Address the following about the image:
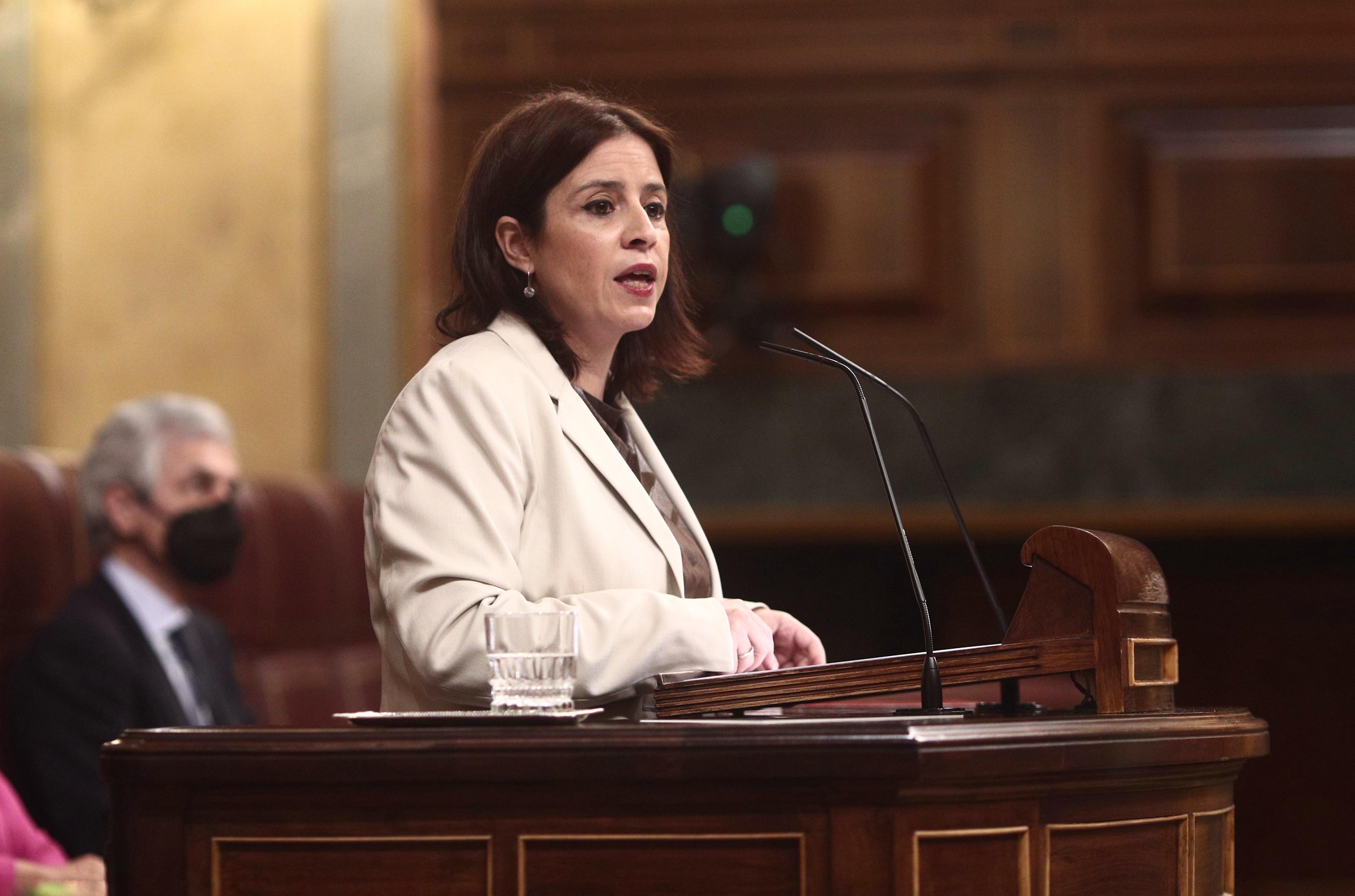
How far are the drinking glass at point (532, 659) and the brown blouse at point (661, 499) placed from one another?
33 cm

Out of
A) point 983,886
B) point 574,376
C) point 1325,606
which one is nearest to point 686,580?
point 574,376

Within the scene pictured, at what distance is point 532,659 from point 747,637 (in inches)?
10.8

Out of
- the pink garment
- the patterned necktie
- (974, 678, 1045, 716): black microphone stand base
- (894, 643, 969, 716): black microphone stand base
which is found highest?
(894, 643, 969, 716): black microphone stand base

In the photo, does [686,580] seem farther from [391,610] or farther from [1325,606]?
[1325,606]

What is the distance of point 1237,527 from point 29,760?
3.47 metres

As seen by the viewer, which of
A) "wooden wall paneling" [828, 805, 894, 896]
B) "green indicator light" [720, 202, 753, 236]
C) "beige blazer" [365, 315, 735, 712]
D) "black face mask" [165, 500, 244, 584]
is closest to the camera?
"wooden wall paneling" [828, 805, 894, 896]

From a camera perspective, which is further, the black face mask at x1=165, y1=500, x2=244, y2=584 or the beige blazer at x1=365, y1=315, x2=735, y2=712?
the black face mask at x1=165, y1=500, x2=244, y2=584

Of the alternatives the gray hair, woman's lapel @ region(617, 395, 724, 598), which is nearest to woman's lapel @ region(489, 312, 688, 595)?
woman's lapel @ region(617, 395, 724, 598)

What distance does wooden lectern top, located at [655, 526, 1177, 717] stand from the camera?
4.90 feet

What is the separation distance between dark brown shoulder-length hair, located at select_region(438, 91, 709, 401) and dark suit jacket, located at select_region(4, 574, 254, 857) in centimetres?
124

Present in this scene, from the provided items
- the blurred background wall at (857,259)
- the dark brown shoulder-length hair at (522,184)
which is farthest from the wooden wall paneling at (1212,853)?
the blurred background wall at (857,259)

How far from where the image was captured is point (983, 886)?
132cm

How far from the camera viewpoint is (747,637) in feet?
5.36

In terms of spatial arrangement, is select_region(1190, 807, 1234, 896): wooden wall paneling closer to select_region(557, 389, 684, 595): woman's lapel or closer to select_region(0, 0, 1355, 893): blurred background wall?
select_region(557, 389, 684, 595): woman's lapel
